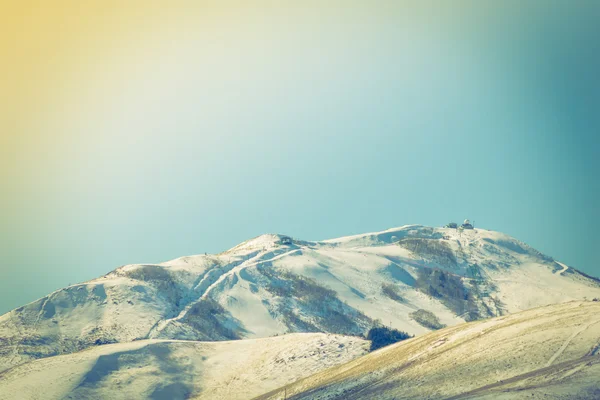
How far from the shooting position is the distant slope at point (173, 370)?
82125 mm

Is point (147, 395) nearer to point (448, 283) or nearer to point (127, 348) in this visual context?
point (127, 348)

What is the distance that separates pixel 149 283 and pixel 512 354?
408 feet

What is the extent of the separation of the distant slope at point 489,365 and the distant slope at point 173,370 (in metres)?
8.69

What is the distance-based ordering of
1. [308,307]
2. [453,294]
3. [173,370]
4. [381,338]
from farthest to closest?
1. [453,294]
2. [308,307]
3. [381,338]
4. [173,370]

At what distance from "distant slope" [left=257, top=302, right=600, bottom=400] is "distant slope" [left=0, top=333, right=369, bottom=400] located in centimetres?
869

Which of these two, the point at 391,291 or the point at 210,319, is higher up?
the point at 210,319

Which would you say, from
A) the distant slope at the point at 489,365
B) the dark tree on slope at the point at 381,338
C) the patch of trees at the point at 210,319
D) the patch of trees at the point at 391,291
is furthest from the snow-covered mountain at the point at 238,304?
the distant slope at the point at 489,365

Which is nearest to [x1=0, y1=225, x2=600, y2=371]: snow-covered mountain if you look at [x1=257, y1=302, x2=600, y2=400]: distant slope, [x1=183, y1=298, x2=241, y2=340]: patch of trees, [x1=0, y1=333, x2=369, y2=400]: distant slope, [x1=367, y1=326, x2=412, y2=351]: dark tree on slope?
[x1=183, y1=298, x2=241, y2=340]: patch of trees

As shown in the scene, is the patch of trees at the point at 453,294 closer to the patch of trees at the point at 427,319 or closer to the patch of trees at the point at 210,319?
the patch of trees at the point at 427,319

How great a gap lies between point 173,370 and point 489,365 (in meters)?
56.8

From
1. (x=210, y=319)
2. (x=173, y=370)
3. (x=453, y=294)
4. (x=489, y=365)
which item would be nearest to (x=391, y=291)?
(x=453, y=294)

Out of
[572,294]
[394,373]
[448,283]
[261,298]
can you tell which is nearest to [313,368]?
[394,373]

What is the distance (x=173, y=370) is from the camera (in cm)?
9175

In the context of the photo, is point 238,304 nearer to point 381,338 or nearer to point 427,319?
point 427,319
